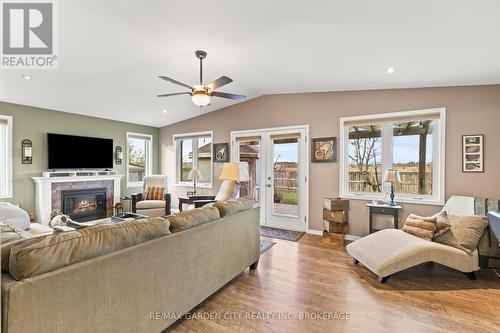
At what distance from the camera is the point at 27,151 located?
4461 mm

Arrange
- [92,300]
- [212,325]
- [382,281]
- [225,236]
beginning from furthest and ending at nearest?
[382,281], [225,236], [212,325], [92,300]

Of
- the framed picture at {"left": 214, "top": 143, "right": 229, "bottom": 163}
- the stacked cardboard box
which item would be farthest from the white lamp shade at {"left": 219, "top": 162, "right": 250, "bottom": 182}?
the stacked cardboard box

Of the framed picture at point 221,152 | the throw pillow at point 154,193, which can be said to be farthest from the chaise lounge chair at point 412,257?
the throw pillow at point 154,193

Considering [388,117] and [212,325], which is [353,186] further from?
[212,325]

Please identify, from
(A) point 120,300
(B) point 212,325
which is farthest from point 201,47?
(B) point 212,325

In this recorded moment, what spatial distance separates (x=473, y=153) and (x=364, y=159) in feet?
4.71

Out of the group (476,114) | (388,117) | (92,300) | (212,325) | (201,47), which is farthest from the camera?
(388,117)

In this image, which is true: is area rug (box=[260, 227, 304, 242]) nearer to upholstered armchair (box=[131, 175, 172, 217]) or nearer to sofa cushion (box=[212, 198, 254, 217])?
sofa cushion (box=[212, 198, 254, 217])

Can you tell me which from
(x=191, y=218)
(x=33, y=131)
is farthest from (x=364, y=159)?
(x=33, y=131)

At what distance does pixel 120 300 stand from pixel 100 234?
43 cm

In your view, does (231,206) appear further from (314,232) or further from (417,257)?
(314,232)

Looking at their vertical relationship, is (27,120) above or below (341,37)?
below

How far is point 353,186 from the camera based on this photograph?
4418 millimetres

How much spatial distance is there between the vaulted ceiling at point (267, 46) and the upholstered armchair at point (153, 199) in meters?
2.18
